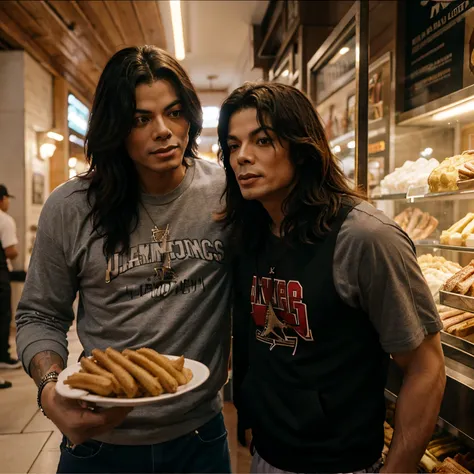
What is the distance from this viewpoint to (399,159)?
353cm

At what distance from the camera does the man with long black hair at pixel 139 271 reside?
159 cm

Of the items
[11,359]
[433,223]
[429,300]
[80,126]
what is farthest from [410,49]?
[80,126]

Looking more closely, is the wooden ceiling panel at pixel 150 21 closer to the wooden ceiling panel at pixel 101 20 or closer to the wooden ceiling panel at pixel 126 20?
the wooden ceiling panel at pixel 126 20

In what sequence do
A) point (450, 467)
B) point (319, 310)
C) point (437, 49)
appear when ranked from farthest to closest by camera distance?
point (437, 49), point (450, 467), point (319, 310)

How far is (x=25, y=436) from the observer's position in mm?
4078

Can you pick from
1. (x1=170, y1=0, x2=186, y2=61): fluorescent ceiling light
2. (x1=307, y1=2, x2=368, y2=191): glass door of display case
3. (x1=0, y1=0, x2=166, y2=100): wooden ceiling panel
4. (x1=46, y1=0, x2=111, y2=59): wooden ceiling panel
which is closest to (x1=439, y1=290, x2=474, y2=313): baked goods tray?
Result: (x1=307, y1=2, x2=368, y2=191): glass door of display case

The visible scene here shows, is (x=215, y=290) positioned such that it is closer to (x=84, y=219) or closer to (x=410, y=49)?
(x=84, y=219)

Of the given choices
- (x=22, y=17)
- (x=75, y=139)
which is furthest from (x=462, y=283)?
(x=75, y=139)

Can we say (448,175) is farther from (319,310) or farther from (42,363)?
(42,363)

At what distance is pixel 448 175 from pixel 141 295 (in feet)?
5.27

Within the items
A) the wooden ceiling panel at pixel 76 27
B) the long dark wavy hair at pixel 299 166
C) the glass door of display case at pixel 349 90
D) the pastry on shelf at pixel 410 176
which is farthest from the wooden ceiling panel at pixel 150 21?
the long dark wavy hair at pixel 299 166

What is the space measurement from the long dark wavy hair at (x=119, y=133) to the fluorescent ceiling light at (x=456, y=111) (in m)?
1.51

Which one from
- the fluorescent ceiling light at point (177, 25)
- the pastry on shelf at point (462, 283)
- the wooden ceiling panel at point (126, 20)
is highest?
the wooden ceiling panel at point (126, 20)

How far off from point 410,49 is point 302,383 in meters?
2.59
